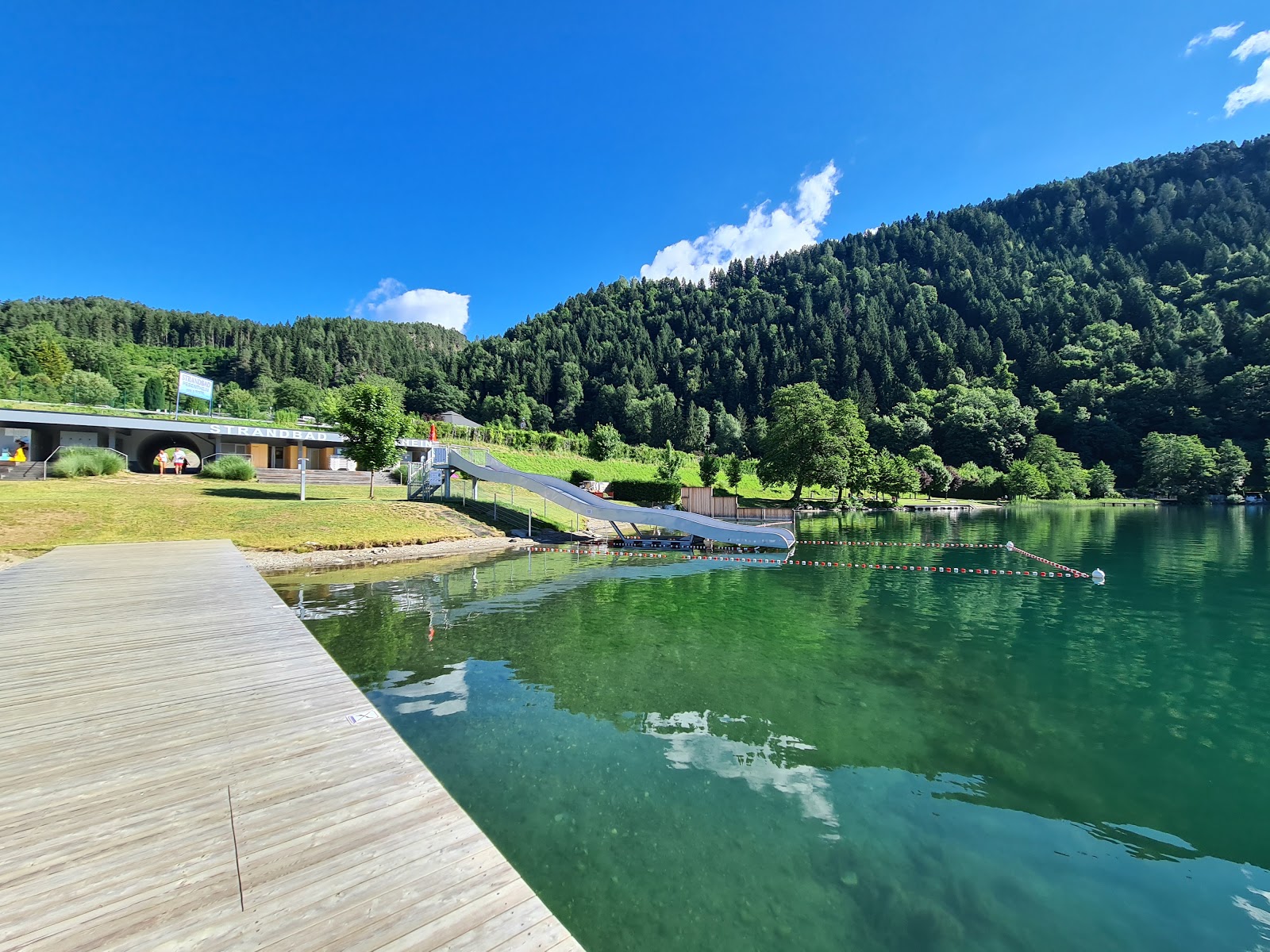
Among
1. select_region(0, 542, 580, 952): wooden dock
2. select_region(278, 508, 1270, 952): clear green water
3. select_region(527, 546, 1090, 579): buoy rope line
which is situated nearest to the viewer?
select_region(0, 542, 580, 952): wooden dock

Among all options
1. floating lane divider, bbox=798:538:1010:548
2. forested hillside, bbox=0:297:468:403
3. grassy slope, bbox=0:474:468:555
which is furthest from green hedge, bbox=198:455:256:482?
forested hillside, bbox=0:297:468:403

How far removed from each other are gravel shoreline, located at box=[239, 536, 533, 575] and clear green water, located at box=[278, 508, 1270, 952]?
19.8 feet

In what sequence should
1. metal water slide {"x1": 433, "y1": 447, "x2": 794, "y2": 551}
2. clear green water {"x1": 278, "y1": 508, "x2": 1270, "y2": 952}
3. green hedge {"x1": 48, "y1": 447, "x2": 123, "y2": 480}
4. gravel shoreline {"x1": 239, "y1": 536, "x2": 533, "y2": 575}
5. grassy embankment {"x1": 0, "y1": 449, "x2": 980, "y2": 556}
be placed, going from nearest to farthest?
clear green water {"x1": 278, "y1": 508, "x2": 1270, "y2": 952} → gravel shoreline {"x1": 239, "y1": 536, "x2": 533, "y2": 575} → grassy embankment {"x1": 0, "y1": 449, "x2": 980, "y2": 556} → metal water slide {"x1": 433, "y1": 447, "x2": 794, "y2": 551} → green hedge {"x1": 48, "y1": 447, "x2": 123, "y2": 480}

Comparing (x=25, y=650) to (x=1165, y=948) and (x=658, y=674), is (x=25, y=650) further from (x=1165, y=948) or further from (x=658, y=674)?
(x=1165, y=948)

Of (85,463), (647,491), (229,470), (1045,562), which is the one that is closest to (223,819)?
(1045,562)

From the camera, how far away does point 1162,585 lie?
19438 mm

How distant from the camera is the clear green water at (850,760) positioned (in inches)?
187

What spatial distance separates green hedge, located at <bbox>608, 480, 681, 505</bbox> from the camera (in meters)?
39.6

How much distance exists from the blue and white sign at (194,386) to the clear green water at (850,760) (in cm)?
3754

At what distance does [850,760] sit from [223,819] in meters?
6.78

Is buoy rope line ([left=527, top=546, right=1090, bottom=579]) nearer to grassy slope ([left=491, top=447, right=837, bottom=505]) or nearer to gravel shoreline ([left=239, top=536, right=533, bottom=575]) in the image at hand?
gravel shoreline ([left=239, top=536, right=533, bottom=575])

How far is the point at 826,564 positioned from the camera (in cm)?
2361

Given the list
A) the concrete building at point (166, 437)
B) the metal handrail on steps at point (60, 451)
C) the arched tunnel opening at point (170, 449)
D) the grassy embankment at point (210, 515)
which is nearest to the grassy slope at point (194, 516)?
the grassy embankment at point (210, 515)

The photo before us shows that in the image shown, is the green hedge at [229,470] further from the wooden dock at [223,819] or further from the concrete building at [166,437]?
the wooden dock at [223,819]
